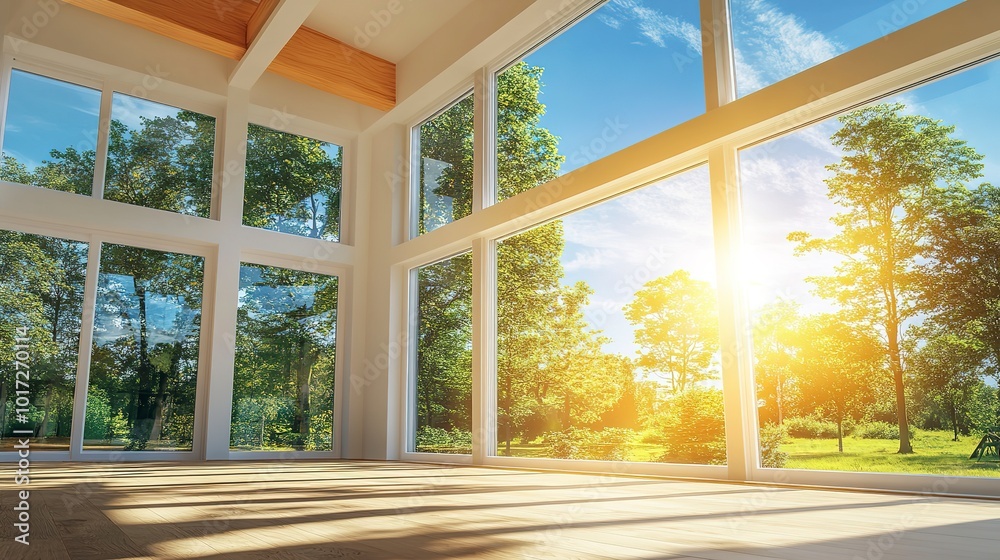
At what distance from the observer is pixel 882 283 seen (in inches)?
123

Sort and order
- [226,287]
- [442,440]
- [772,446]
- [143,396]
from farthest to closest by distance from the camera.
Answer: [226,287]
[442,440]
[143,396]
[772,446]

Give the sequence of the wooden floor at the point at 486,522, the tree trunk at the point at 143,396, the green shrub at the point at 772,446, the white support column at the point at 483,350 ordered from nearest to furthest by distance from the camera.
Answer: the wooden floor at the point at 486,522 → the green shrub at the point at 772,446 → the white support column at the point at 483,350 → the tree trunk at the point at 143,396

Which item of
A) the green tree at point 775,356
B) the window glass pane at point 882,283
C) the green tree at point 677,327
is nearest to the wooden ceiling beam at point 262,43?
the green tree at point 677,327

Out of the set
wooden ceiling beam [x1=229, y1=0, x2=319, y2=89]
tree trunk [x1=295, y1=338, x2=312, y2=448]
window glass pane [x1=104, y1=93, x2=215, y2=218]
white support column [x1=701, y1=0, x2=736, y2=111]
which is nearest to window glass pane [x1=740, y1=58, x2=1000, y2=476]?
white support column [x1=701, y1=0, x2=736, y2=111]

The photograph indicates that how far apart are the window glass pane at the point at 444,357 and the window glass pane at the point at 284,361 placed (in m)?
0.96

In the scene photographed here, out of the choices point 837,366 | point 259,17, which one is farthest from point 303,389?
point 837,366

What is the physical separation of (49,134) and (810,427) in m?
5.68

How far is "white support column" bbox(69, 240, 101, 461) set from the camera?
5172mm

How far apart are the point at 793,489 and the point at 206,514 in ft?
7.70

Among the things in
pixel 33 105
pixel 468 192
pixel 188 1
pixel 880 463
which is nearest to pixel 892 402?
pixel 880 463

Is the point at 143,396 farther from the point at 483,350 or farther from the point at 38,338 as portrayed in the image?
the point at 483,350

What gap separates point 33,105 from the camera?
5395 millimetres

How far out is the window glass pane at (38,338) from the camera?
4961 millimetres

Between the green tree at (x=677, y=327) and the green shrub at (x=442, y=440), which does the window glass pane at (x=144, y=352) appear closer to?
the green shrub at (x=442, y=440)
